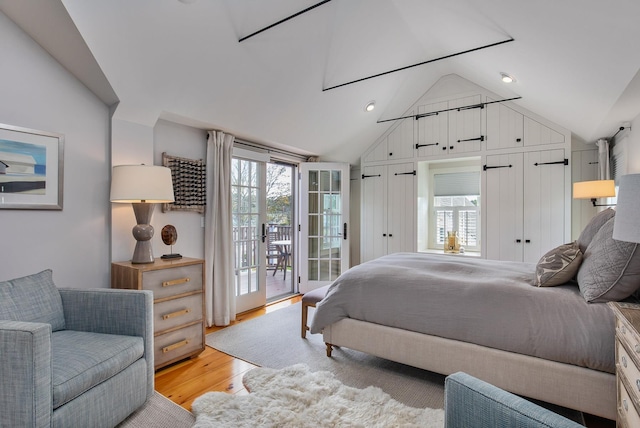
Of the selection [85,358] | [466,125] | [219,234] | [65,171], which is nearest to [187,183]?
[219,234]

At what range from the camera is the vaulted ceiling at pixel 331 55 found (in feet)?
6.74

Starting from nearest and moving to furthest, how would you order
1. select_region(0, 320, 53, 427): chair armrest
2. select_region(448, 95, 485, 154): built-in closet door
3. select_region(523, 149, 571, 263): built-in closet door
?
select_region(0, 320, 53, 427): chair armrest
select_region(523, 149, 571, 263): built-in closet door
select_region(448, 95, 485, 154): built-in closet door

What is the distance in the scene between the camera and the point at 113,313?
78.3 inches

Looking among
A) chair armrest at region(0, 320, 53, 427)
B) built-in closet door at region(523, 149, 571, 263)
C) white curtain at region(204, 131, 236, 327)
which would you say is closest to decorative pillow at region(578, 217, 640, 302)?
built-in closet door at region(523, 149, 571, 263)

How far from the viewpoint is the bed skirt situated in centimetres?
167

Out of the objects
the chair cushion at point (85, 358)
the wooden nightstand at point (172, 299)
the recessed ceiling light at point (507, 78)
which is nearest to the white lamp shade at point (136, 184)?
the wooden nightstand at point (172, 299)

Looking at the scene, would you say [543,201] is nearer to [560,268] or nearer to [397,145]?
[397,145]

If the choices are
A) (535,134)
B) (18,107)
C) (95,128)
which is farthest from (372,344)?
(535,134)

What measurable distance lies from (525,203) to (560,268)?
233cm

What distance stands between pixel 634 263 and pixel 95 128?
3.58m

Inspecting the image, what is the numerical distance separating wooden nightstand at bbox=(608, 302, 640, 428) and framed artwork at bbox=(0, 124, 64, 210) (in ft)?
10.7

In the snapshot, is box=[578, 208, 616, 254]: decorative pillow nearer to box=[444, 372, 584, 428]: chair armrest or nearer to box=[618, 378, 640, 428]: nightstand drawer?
box=[618, 378, 640, 428]: nightstand drawer

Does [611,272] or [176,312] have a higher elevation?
[611,272]

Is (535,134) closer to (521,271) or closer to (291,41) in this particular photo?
(521,271)
